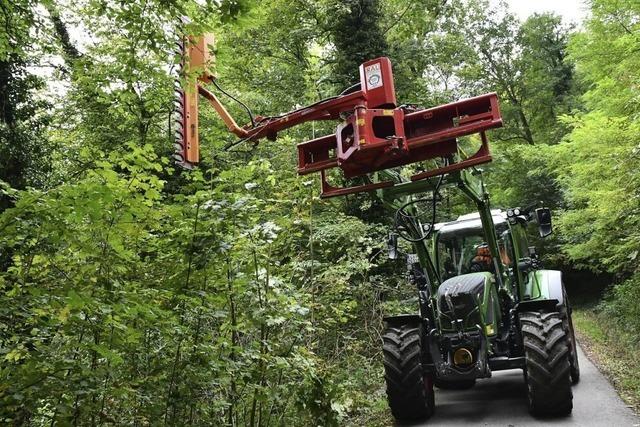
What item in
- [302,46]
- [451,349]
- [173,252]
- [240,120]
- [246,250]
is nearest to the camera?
[173,252]

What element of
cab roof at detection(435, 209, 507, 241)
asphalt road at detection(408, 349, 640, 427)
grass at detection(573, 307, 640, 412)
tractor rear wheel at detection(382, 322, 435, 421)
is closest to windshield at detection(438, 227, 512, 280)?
cab roof at detection(435, 209, 507, 241)

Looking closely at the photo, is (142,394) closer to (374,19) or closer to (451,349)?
(451,349)

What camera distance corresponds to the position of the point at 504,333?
659cm

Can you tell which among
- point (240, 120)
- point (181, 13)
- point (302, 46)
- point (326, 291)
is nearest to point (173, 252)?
point (181, 13)

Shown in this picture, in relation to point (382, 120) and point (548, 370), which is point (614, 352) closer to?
point (548, 370)

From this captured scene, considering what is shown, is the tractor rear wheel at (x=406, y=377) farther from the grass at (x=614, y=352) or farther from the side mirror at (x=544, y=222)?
the grass at (x=614, y=352)

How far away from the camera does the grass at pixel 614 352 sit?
22.6 ft

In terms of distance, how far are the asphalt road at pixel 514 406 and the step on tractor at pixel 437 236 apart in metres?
0.16

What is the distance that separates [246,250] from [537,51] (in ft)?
90.4

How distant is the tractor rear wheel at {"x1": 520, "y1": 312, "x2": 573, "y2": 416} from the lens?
562 centimetres

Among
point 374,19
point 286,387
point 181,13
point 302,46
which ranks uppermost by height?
point 302,46

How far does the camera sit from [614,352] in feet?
33.5

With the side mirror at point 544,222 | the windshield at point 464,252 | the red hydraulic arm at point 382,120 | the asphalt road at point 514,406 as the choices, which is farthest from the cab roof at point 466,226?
the red hydraulic arm at point 382,120

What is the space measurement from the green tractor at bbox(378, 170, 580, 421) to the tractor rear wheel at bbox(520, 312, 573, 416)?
0.03 ft
